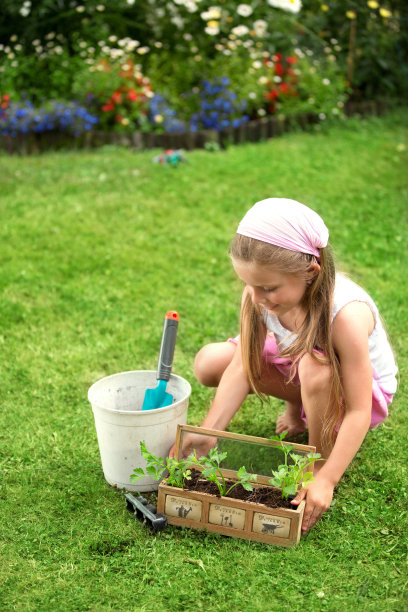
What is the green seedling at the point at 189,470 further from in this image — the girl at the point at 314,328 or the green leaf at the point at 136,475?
the girl at the point at 314,328

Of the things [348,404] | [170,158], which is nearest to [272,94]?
[170,158]

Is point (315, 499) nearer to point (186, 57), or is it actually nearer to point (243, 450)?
point (243, 450)

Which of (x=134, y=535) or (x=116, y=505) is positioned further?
(x=116, y=505)

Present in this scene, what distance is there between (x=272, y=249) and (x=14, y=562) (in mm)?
1052

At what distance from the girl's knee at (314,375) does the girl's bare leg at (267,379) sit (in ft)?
0.81

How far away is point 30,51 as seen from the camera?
6648 millimetres

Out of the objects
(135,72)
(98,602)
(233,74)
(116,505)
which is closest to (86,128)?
(135,72)

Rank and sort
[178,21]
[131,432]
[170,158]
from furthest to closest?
[178,21], [170,158], [131,432]

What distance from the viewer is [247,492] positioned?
1979 mm

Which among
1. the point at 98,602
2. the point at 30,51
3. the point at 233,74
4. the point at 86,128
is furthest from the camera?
the point at 30,51

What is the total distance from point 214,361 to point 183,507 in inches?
22.7

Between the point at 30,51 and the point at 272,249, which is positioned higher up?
the point at 272,249

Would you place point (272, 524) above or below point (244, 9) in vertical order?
below

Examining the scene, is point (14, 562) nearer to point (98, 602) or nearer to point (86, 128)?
point (98, 602)
